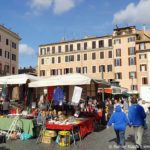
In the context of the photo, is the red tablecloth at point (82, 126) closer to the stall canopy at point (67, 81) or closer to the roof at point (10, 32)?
the stall canopy at point (67, 81)

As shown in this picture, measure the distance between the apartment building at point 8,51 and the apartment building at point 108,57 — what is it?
12.0m

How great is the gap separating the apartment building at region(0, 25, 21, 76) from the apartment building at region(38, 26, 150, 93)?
39.3 ft

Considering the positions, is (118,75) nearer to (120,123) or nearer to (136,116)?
(120,123)

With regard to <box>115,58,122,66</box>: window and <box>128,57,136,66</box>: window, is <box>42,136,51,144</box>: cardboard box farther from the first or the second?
<box>115,58,122,66</box>: window

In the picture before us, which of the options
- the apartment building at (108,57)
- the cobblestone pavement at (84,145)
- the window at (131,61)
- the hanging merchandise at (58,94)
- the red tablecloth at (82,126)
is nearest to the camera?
the cobblestone pavement at (84,145)

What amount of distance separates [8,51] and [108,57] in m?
21.1

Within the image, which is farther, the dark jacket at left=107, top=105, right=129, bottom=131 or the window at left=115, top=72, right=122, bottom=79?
the window at left=115, top=72, right=122, bottom=79

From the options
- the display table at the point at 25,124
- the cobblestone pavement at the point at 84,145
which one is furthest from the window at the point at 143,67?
the display table at the point at 25,124

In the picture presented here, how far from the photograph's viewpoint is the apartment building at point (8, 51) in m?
55.2

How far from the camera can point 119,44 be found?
64.8 meters

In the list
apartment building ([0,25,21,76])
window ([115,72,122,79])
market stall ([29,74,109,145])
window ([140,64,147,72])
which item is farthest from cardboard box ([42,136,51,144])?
window ([115,72,122,79])

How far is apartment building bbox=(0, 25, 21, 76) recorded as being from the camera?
55250 mm

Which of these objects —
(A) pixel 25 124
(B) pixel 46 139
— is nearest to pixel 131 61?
(A) pixel 25 124

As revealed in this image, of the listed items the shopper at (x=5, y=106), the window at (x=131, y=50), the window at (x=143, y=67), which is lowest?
the shopper at (x=5, y=106)
